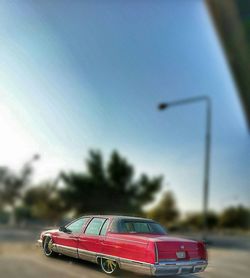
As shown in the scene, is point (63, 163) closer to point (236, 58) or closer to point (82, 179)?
point (82, 179)

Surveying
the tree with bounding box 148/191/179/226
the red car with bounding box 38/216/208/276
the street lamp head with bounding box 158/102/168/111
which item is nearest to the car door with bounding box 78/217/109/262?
the red car with bounding box 38/216/208/276

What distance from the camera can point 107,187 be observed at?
730 mm

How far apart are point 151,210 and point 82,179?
150mm

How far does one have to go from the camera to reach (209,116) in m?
0.89

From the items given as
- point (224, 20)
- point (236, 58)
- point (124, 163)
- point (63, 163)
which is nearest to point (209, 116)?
point (124, 163)

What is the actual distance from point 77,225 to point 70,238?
0.03 meters

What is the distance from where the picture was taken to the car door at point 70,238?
72 cm

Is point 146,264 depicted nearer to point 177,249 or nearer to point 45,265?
point 177,249

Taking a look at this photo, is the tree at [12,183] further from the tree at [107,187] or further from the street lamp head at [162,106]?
the street lamp head at [162,106]

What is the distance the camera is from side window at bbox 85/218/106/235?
73 centimetres

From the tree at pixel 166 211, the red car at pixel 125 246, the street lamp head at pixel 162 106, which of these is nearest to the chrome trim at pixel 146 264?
the red car at pixel 125 246

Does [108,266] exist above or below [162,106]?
below

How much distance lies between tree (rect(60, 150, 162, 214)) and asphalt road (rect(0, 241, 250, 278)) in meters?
0.10

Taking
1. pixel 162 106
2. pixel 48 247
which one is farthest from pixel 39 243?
pixel 162 106
